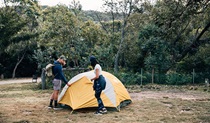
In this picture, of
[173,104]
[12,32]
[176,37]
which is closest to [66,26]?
[12,32]

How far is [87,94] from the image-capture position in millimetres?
8734

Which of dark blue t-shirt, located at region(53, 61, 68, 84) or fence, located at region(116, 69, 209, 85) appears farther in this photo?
fence, located at region(116, 69, 209, 85)

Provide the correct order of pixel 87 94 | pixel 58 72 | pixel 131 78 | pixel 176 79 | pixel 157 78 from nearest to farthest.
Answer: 1. pixel 87 94
2. pixel 58 72
3. pixel 131 78
4. pixel 176 79
5. pixel 157 78

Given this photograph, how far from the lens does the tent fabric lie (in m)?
8.58

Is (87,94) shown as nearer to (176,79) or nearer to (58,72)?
(58,72)

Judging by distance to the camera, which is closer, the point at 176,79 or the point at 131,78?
the point at 131,78

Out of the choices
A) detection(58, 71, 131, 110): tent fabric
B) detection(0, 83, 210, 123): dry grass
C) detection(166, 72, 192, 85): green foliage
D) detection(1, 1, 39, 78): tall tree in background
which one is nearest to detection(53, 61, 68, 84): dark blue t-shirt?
detection(58, 71, 131, 110): tent fabric

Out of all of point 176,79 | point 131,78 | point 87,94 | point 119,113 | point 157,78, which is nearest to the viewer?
point 119,113

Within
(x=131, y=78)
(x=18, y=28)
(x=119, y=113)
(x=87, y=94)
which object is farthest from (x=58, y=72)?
(x=131, y=78)

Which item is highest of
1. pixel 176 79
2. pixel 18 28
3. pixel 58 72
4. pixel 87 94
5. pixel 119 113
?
pixel 18 28

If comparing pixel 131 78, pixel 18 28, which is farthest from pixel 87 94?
pixel 131 78

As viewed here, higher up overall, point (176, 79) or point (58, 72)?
point (58, 72)

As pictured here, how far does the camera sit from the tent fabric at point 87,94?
8.58 meters

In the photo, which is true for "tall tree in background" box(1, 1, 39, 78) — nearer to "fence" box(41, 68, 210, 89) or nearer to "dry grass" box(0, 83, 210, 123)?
"dry grass" box(0, 83, 210, 123)
